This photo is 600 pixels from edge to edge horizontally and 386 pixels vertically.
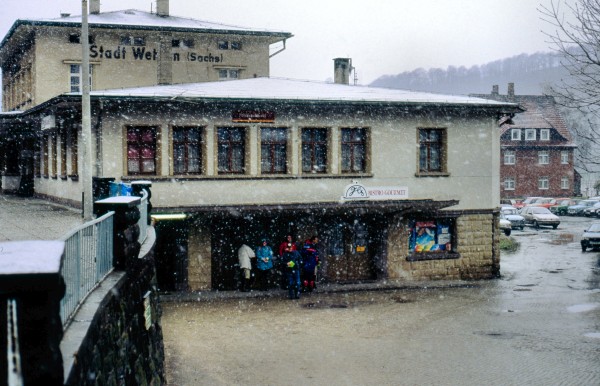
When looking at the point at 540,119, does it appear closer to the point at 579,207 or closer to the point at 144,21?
the point at 579,207

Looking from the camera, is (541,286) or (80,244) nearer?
(80,244)

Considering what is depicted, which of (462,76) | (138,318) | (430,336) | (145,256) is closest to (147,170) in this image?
A: (430,336)

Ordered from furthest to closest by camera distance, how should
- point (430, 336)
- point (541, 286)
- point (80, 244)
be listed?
1. point (541, 286)
2. point (430, 336)
3. point (80, 244)

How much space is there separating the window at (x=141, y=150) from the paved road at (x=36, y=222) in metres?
2.29

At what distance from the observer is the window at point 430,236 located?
26.0 metres

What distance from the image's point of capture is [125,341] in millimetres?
7402

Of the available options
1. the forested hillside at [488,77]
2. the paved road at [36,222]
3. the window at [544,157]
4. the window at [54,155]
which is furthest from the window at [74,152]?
the forested hillside at [488,77]

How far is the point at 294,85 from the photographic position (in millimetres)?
26969

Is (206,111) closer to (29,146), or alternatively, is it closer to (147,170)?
(147,170)

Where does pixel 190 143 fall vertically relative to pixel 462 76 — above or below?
below

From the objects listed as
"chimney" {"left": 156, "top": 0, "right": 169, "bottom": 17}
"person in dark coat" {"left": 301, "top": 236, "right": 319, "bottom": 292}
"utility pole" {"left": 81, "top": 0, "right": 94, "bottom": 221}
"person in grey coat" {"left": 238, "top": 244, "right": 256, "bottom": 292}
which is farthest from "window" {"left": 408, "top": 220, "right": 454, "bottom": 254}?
"chimney" {"left": 156, "top": 0, "right": 169, "bottom": 17}

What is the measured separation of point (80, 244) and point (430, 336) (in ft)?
37.9

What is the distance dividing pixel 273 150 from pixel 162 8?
2088cm

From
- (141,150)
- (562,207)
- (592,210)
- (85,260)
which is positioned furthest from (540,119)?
(85,260)
